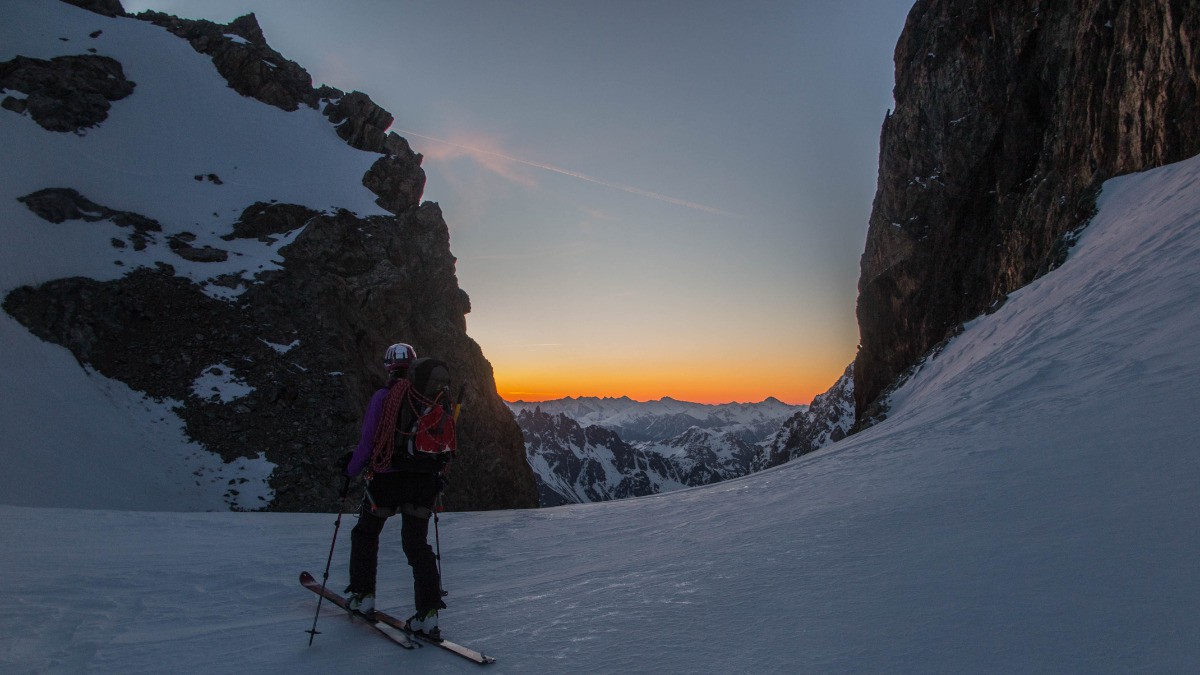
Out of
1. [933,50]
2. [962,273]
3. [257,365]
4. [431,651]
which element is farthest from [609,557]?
[933,50]

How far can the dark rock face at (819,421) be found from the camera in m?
138

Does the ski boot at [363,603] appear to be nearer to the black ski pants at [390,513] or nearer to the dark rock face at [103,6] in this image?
the black ski pants at [390,513]

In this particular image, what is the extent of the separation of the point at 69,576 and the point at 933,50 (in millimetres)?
55183

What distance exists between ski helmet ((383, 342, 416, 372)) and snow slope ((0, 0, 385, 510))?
63.9 ft

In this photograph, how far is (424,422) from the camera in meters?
5.31

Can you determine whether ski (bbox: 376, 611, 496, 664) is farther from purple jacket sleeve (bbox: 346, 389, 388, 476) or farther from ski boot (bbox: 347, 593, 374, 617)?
purple jacket sleeve (bbox: 346, 389, 388, 476)

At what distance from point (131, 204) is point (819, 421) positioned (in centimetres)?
15578

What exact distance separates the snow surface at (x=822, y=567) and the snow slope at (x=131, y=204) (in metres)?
13.1

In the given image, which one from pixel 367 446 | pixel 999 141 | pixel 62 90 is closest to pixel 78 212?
pixel 62 90

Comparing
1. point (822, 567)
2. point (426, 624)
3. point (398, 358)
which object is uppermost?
point (398, 358)

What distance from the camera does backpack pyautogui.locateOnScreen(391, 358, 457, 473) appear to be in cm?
528

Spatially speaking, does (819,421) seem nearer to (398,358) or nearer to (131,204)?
(131,204)

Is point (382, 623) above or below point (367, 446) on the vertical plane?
below

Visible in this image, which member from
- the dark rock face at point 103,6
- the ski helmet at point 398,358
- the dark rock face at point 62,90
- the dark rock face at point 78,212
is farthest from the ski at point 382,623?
the dark rock face at point 103,6
